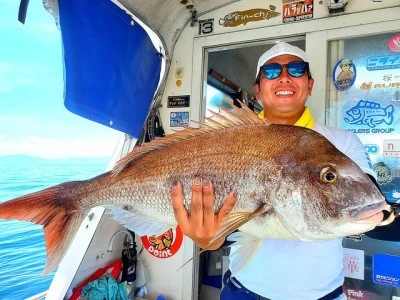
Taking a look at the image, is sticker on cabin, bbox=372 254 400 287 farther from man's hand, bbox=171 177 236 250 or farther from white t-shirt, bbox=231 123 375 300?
man's hand, bbox=171 177 236 250

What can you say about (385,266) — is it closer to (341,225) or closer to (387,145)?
(387,145)

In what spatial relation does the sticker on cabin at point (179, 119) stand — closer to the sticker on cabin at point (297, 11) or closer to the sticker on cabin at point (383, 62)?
the sticker on cabin at point (297, 11)

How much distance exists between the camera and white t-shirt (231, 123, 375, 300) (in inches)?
56.3

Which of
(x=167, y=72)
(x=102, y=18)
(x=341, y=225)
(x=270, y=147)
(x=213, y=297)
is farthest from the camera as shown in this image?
(x=213, y=297)

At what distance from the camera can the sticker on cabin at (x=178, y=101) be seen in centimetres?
321

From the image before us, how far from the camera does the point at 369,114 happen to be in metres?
2.48

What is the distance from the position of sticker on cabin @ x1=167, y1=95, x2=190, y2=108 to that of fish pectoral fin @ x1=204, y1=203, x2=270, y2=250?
219 cm

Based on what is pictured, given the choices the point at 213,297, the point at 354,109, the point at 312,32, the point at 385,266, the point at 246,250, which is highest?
the point at 312,32

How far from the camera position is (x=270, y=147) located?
1204mm

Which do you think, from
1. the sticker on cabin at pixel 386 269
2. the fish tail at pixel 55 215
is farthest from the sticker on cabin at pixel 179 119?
the sticker on cabin at pixel 386 269

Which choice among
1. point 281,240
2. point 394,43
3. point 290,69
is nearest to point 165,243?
point 281,240

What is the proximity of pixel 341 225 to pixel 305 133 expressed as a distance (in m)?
0.36

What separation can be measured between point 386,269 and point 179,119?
2172 mm

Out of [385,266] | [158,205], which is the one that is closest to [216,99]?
[385,266]
